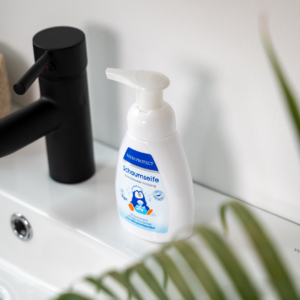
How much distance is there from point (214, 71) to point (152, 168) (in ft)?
0.38

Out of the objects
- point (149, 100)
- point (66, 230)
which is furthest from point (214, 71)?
point (66, 230)

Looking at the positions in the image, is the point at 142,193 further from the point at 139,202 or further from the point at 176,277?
the point at 176,277

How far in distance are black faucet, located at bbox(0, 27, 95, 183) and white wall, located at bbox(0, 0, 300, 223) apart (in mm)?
53

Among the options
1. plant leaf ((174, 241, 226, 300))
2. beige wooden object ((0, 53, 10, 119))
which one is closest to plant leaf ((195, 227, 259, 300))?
plant leaf ((174, 241, 226, 300))

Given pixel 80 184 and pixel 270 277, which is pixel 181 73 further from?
pixel 270 277

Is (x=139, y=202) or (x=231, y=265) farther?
(x=139, y=202)

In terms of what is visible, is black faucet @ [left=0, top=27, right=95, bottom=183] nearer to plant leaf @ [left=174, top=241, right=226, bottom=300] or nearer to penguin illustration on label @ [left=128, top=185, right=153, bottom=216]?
penguin illustration on label @ [left=128, top=185, right=153, bottom=216]

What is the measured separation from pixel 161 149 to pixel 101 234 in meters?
0.12

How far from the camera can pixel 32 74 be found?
14.1 inches

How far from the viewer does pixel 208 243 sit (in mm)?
141

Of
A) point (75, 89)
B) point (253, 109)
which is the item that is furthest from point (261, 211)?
point (75, 89)

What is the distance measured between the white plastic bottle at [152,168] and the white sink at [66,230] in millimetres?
31

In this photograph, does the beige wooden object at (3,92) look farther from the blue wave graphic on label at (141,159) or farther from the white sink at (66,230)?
the blue wave graphic on label at (141,159)

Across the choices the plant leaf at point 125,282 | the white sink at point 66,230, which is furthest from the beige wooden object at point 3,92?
the plant leaf at point 125,282
